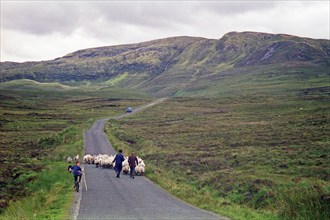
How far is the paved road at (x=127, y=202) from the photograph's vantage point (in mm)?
19484

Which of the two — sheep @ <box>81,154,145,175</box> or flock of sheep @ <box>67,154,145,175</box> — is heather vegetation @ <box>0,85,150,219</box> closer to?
flock of sheep @ <box>67,154,145,175</box>

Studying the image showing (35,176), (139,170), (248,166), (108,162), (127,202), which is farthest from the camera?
(248,166)

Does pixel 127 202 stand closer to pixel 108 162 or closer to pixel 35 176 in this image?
pixel 35 176

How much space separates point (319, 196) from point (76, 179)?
1586cm

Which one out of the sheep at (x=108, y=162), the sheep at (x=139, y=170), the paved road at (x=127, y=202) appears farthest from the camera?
the sheep at (x=108, y=162)

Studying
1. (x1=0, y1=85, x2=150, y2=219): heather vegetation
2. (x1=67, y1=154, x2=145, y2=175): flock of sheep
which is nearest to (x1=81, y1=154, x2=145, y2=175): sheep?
(x1=67, y1=154, x2=145, y2=175): flock of sheep

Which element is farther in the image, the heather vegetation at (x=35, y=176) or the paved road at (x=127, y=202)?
the heather vegetation at (x=35, y=176)

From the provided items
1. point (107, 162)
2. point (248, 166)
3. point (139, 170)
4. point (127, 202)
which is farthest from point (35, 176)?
point (248, 166)

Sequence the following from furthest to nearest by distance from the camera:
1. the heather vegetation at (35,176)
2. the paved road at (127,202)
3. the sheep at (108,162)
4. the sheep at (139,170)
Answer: the sheep at (108,162)
the sheep at (139,170)
the heather vegetation at (35,176)
the paved road at (127,202)

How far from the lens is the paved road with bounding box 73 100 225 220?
63.9ft

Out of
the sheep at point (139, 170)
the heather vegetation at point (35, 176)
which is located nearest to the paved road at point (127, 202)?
the sheep at point (139, 170)

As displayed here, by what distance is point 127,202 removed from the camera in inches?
904

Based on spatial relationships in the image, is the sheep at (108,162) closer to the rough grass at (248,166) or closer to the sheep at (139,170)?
the sheep at (139,170)

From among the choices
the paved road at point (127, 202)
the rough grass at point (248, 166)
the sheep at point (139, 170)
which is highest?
the paved road at point (127, 202)
